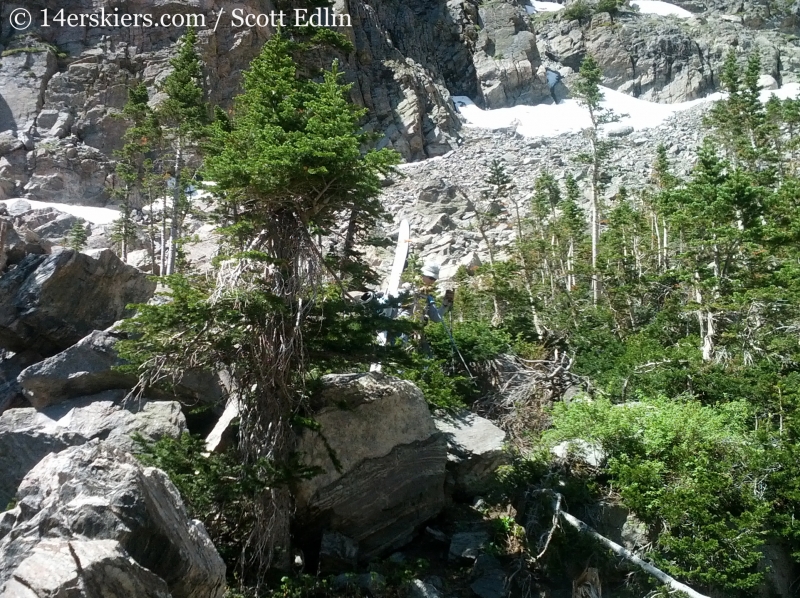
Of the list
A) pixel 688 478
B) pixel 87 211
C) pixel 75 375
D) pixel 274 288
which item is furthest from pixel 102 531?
pixel 87 211

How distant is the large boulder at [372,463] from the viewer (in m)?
9.47

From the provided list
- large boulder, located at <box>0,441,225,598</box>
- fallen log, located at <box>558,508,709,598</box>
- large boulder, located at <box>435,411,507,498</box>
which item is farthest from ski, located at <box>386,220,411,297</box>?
large boulder, located at <box>0,441,225,598</box>

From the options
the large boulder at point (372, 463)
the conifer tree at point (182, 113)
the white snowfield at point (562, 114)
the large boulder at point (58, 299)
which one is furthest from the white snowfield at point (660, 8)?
the large boulder at point (372, 463)

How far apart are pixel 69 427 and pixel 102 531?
278 inches

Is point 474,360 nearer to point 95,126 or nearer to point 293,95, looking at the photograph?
point 293,95

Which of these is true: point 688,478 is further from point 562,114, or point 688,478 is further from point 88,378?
point 562,114

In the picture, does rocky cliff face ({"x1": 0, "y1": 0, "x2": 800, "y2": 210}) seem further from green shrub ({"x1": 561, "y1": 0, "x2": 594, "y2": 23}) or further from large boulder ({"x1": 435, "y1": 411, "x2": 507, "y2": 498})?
large boulder ({"x1": 435, "y1": 411, "x2": 507, "y2": 498})

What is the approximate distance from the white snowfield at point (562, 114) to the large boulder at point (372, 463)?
232ft

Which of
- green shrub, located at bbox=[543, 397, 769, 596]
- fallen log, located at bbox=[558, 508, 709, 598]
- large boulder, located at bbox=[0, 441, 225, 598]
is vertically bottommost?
fallen log, located at bbox=[558, 508, 709, 598]

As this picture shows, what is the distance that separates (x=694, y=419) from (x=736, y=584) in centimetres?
256

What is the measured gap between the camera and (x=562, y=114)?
84.4m

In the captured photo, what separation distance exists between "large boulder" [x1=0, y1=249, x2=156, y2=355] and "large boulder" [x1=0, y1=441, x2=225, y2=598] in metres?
9.32

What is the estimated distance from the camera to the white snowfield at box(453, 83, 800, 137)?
78250mm

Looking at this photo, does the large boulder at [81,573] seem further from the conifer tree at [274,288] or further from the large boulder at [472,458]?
the large boulder at [472,458]
